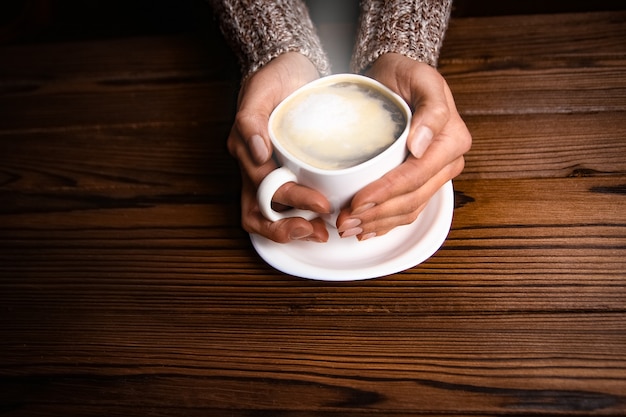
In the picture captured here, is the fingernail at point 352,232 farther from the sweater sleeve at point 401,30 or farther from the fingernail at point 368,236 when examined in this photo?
the sweater sleeve at point 401,30

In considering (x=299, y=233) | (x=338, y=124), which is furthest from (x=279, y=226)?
(x=338, y=124)

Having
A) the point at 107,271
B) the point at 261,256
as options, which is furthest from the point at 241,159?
the point at 107,271

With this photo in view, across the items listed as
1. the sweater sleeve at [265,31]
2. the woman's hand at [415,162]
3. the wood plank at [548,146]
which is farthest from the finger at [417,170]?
the sweater sleeve at [265,31]

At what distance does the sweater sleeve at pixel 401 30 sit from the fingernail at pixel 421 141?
0.22 metres

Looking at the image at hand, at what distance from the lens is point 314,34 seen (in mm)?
873

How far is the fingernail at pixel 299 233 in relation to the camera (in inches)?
23.6

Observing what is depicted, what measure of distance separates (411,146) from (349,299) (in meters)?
0.20

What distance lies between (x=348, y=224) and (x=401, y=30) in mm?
336

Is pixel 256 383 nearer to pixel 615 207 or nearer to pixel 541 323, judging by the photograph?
pixel 541 323

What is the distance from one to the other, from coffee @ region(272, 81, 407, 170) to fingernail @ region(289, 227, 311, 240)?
0.29 feet

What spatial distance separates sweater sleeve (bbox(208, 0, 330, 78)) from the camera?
80 centimetres

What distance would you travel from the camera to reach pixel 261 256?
2.14ft

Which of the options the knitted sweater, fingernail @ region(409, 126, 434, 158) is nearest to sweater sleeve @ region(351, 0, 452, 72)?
the knitted sweater

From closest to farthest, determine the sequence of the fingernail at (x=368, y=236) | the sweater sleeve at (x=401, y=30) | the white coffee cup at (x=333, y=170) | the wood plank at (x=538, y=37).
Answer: the white coffee cup at (x=333, y=170), the fingernail at (x=368, y=236), the sweater sleeve at (x=401, y=30), the wood plank at (x=538, y=37)
